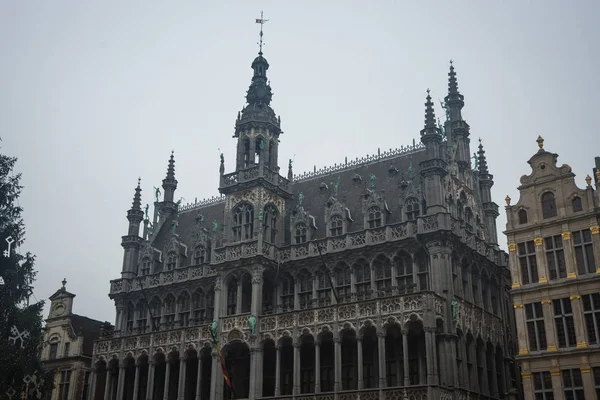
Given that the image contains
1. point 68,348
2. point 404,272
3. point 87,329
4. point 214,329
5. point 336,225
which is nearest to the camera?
point 404,272

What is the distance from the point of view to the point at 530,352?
4462 centimetres

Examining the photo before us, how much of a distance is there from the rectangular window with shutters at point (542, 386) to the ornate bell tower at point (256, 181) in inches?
848

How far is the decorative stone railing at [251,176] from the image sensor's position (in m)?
58.3

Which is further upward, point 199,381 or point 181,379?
point 181,379

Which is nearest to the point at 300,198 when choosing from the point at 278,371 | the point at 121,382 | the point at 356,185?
the point at 356,185

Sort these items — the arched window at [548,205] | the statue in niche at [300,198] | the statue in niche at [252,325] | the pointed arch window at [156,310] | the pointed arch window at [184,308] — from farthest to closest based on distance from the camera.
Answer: the pointed arch window at [156,310]
the pointed arch window at [184,308]
the statue in niche at [300,198]
the statue in niche at [252,325]
the arched window at [548,205]

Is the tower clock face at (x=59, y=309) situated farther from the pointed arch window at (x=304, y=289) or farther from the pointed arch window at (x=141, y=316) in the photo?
the pointed arch window at (x=304, y=289)

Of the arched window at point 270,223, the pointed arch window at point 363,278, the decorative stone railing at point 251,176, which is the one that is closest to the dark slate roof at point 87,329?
the decorative stone railing at point 251,176

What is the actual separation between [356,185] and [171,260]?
17.2m

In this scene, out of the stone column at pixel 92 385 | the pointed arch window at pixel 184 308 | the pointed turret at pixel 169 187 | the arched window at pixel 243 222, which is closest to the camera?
the arched window at pixel 243 222

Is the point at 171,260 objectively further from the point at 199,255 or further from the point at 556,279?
the point at 556,279

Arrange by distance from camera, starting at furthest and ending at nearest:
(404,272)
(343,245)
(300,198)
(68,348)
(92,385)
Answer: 1. (68,348)
2. (92,385)
3. (300,198)
4. (343,245)
5. (404,272)

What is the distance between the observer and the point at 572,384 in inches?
1678

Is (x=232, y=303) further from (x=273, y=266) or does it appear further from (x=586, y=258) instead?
(x=586, y=258)
